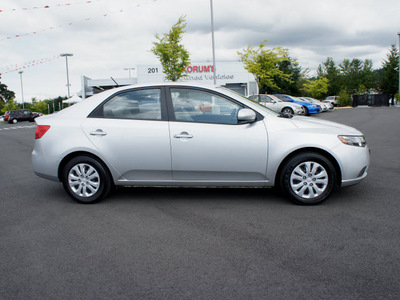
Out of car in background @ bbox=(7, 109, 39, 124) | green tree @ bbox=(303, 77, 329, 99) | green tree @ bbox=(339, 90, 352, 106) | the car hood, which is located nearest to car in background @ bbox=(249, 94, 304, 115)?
the car hood

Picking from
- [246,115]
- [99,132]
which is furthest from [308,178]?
[99,132]

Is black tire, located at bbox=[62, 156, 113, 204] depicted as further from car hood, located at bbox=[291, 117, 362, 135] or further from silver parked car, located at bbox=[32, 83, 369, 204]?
car hood, located at bbox=[291, 117, 362, 135]

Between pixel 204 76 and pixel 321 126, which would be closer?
pixel 321 126

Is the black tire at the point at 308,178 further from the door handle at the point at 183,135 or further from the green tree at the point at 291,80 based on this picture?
the green tree at the point at 291,80

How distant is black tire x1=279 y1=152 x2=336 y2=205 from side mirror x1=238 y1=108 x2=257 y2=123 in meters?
0.71

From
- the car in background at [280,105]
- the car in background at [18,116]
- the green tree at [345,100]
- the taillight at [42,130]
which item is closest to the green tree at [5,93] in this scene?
the car in background at [18,116]

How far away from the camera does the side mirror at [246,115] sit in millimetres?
4480

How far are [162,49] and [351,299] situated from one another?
26795 millimetres

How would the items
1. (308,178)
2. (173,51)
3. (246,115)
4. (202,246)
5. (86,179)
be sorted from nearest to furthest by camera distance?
(202,246) < (246,115) < (308,178) < (86,179) < (173,51)

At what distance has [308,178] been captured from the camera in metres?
4.60

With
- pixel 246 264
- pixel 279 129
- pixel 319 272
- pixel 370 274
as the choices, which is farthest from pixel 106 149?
pixel 370 274

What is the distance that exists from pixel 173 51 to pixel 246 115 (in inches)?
973

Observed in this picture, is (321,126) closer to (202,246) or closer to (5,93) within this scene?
(202,246)

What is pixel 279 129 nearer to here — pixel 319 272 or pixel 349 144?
pixel 349 144
